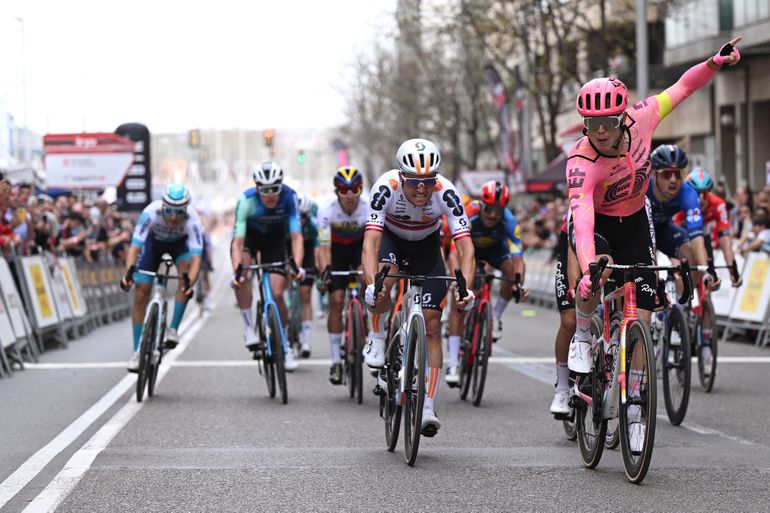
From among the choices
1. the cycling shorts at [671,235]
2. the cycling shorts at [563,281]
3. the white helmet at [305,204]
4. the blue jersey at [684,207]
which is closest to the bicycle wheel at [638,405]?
the cycling shorts at [563,281]

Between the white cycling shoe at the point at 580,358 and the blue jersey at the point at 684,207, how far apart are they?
140 inches

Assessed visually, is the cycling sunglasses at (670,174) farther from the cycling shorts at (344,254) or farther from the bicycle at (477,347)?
the cycling shorts at (344,254)

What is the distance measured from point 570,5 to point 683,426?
2912 centimetres

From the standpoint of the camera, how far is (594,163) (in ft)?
26.4

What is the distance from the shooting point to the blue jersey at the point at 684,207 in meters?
11.7

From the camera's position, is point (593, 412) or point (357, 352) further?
point (357, 352)

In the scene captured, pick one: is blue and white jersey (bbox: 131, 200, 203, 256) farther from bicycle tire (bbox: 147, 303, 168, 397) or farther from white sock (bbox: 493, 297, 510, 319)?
white sock (bbox: 493, 297, 510, 319)

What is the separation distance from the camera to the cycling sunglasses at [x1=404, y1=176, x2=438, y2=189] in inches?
361

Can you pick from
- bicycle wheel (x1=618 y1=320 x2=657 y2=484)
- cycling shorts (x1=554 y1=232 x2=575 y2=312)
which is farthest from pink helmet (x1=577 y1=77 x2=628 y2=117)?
cycling shorts (x1=554 y1=232 x2=575 y2=312)

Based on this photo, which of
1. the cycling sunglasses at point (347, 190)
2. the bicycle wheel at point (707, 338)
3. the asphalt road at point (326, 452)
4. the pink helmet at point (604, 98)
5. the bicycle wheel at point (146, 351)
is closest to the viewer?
the asphalt road at point (326, 452)

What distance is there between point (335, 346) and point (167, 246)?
1.85 m

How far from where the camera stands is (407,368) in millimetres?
8688

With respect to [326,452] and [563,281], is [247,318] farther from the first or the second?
[563,281]

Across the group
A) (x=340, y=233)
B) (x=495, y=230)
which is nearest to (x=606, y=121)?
(x=495, y=230)
